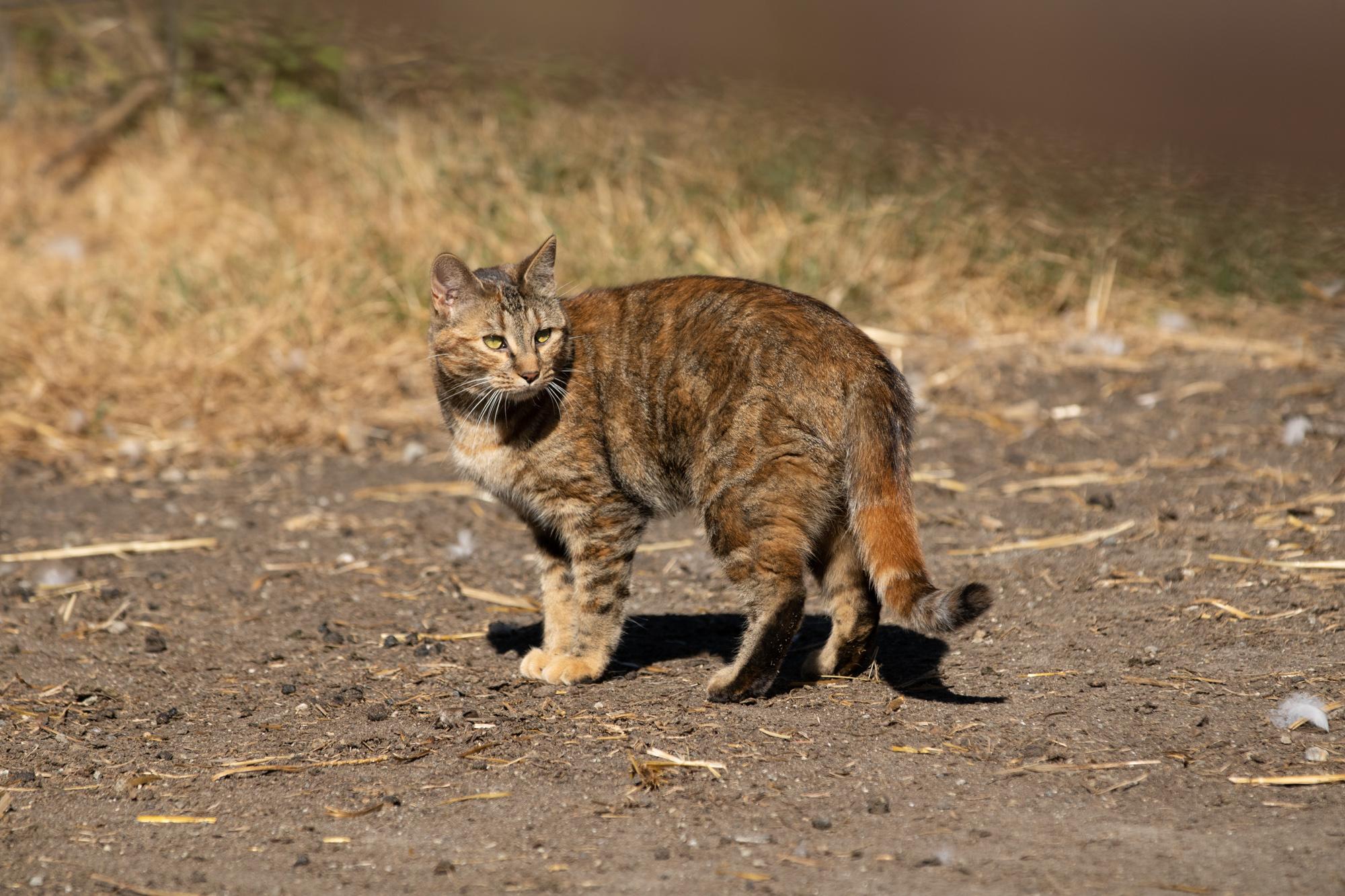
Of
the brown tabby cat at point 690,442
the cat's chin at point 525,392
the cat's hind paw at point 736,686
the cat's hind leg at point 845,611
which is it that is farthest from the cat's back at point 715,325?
the cat's hind paw at point 736,686

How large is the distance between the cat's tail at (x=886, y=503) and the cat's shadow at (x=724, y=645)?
549 mm

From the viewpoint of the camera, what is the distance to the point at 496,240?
8.40 meters

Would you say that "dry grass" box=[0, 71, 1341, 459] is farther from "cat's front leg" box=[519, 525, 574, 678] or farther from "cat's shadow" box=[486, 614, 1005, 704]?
"cat's front leg" box=[519, 525, 574, 678]

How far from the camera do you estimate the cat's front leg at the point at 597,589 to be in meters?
4.22

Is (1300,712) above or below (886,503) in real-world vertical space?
below

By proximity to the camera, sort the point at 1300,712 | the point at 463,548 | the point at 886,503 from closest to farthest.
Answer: the point at 1300,712 → the point at 886,503 → the point at 463,548

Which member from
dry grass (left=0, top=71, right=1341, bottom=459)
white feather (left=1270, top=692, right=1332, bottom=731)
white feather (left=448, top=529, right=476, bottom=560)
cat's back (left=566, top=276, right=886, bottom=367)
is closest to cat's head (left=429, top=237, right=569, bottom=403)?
cat's back (left=566, top=276, right=886, bottom=367)

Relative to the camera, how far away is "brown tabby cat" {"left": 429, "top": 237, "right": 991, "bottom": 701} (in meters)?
3.77

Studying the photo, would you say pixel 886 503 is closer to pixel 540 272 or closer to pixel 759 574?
pixel 759 574

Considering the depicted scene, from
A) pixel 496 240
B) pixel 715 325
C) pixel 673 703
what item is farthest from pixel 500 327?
pixel 496 240

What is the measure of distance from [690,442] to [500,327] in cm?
75

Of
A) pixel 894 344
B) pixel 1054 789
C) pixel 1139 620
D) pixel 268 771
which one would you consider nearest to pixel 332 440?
pixel 894 344

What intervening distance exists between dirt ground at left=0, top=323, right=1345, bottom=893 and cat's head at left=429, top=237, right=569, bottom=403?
0.98 meters

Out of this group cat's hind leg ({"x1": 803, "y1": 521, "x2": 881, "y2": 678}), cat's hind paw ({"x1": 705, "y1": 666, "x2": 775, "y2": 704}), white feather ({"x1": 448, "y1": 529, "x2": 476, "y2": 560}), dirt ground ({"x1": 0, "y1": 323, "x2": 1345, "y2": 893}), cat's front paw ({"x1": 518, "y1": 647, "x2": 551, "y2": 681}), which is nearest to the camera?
dirt ground ({"x1": 0, "y1": 323, "x2": 1345, "y2": 893})
